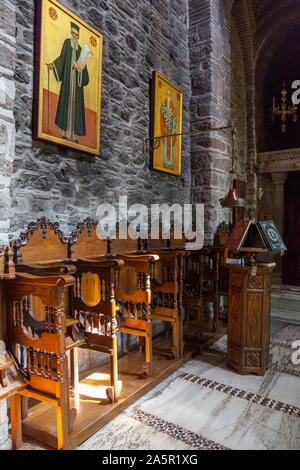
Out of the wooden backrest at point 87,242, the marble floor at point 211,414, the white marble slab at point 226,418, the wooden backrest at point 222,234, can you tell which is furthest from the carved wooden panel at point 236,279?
the wooden backrest at point 222,234

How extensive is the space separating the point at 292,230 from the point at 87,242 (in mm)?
5432

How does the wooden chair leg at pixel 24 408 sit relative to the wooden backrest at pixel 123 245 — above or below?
below

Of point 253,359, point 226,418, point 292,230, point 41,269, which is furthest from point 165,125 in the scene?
point 292,230

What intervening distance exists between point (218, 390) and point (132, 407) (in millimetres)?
715

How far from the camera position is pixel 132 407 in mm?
2334

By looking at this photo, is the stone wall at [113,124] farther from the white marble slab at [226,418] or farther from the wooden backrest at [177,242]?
the white marble slab at [226,418]

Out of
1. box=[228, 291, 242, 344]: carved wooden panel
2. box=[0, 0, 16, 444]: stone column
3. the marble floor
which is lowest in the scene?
the marble floor

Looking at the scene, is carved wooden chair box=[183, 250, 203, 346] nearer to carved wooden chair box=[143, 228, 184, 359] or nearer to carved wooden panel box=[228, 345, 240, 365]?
carved wooden chair box=[143, 228, 184, 359]

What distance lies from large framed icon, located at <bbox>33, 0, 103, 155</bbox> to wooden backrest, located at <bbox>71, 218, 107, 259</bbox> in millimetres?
694

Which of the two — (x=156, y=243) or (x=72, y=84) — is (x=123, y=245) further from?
(x=72, y=84)

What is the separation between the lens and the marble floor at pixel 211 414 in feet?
6.33

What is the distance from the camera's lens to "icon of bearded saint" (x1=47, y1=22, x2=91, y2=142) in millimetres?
2680

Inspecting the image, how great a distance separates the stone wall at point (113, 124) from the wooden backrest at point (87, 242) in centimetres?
10

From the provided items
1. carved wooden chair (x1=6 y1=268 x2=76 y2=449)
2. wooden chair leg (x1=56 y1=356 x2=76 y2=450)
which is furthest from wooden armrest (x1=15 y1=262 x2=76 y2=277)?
wooden chair leg (x1=56 y1=356 x2=76 y2=450)
